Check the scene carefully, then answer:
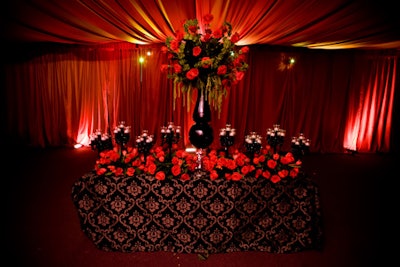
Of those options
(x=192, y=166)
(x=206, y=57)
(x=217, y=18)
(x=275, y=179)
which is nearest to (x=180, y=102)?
(x=217, y=18)

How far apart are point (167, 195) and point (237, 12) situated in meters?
2.31

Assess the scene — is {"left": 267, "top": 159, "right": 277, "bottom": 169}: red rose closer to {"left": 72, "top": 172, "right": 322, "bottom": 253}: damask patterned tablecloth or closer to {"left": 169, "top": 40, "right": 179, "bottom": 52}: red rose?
{"left": 72, "top": 172, "right": 322, "bottom": 253}: damask patterned tablecloth

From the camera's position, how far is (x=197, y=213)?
7.06ft

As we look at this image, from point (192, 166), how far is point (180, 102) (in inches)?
133

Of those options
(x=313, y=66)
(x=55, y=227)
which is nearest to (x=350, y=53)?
(x=313, y=66)

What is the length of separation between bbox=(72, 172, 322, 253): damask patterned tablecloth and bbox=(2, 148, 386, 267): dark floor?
0.12 m

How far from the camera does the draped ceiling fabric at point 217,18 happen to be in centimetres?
279

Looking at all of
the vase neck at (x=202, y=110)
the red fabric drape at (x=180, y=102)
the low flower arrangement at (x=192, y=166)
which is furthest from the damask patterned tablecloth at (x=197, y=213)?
the red fabric drape at (x=180, y=102)

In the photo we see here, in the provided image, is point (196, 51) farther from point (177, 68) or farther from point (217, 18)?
point (217, 18)

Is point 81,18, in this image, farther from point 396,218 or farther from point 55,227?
point 396,218

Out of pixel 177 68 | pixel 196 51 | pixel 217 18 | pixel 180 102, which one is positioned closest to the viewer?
pixel 196 51

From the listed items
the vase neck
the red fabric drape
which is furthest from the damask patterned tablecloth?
the red fabric drape

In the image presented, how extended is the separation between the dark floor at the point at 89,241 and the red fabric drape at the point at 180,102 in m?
1.04

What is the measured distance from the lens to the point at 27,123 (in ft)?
18.7
